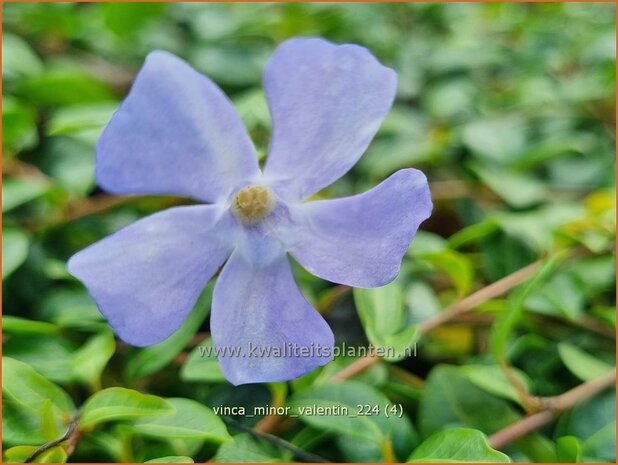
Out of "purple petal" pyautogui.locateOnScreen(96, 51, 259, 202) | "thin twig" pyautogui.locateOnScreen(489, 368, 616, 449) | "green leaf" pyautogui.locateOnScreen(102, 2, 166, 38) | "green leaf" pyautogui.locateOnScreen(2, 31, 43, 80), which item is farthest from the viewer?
"green leaf" pyautogui.locateOnScreen(102, 2, 166, 38)

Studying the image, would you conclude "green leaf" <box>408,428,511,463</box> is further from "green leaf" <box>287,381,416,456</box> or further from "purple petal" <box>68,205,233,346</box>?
"purple petal" <box>68,205,233,346</box>

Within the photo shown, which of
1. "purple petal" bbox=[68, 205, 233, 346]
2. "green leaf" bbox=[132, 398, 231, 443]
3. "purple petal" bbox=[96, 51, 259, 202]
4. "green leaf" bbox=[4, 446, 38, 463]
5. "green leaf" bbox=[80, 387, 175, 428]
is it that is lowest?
"green leaf" bbox=[4, 446, 38, 463]

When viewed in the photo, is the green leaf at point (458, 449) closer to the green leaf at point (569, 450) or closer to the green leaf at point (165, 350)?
the green leaf at point (569, 450)

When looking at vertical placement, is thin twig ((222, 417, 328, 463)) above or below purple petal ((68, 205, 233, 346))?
below

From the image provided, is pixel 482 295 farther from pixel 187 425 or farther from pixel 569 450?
pixel 187 425

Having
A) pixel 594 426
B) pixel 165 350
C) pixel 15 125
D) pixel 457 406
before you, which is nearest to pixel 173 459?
pixel 165 350

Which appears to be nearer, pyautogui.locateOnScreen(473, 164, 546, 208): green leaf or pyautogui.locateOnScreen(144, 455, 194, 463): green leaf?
pyautogui.locateOnScreen(144, 455, 194, 463): green leaf

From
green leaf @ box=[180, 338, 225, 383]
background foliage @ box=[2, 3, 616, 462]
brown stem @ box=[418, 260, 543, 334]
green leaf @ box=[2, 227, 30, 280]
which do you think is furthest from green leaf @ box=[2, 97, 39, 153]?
brown stem @ box=[418, 260, 543, 334]

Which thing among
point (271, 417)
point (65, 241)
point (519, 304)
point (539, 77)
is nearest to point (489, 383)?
point (519, 304)

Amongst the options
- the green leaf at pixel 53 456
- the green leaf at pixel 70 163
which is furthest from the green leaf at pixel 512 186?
the green leaf at pixel 53 456
